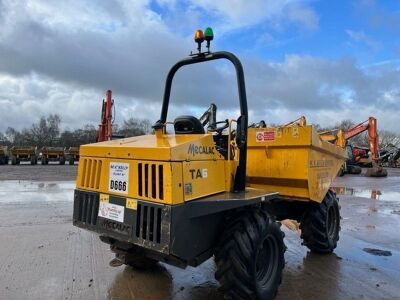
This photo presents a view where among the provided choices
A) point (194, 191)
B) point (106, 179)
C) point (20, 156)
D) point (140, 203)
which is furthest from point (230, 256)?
point (20, 156)

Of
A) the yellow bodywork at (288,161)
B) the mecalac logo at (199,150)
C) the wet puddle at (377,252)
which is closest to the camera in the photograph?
the mecalac logo at (199,150)

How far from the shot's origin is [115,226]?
12.6ft

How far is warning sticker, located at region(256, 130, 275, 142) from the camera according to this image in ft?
17.9

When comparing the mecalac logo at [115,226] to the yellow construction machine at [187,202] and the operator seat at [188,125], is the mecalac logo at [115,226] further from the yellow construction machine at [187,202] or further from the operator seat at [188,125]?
the operator seat at [188,125]

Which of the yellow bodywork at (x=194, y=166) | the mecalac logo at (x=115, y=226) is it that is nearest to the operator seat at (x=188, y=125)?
the yellow bodywork at (x=194, y=166)

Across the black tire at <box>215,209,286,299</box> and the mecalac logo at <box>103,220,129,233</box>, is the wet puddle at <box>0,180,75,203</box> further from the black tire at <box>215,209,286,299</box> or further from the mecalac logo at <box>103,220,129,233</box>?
the black tire at <box>215,209,286,299</box>

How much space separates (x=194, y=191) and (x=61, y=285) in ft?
6.55

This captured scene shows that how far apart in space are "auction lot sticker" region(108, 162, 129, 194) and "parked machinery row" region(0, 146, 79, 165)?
30.2m

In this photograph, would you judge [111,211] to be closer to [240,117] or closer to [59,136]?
[240,117]

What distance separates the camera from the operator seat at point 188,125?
425 cm

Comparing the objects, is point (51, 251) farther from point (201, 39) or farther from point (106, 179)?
point (201, 39)

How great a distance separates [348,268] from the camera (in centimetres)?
546

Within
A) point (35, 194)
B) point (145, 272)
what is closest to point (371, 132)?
point (35, 194)

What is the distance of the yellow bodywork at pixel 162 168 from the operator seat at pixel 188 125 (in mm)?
153
